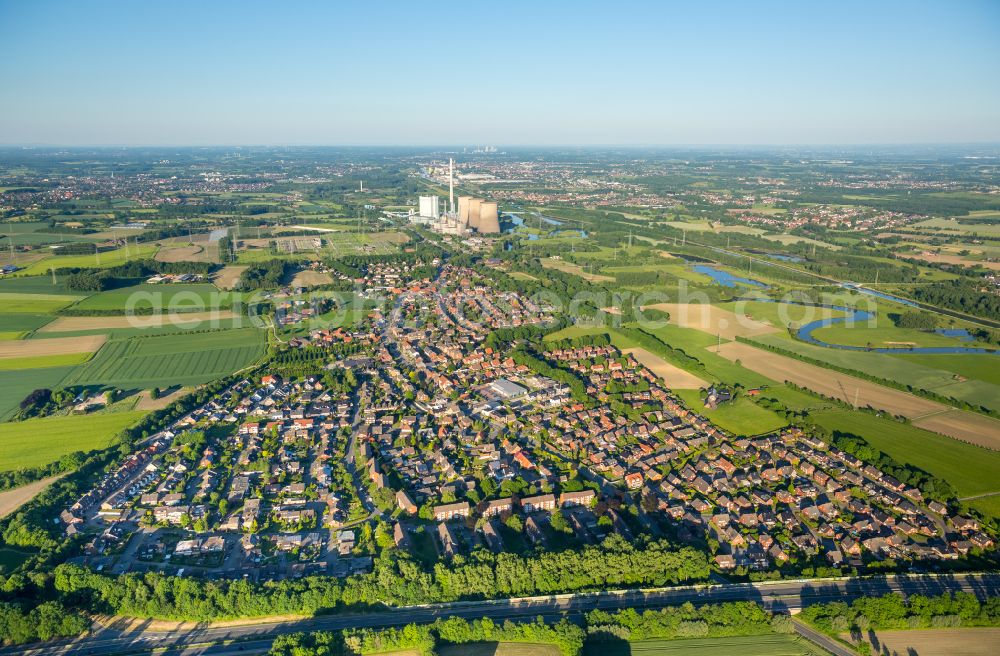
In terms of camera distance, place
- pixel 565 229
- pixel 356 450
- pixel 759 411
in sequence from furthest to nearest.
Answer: pixel 565 229 < pixel 759 411 < pixel 356 450

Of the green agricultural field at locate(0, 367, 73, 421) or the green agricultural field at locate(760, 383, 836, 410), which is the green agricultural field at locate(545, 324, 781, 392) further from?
the green agricultural field at locate(0, 367, 73, 421)

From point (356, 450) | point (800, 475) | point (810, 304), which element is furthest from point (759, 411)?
point (810, 304)

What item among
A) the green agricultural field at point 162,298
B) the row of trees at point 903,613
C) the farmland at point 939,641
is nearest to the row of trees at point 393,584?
the row of trees at point 903,613

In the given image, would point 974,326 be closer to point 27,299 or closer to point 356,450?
point 356,450

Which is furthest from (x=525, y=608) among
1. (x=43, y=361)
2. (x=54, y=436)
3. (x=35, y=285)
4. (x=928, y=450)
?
(x=35, y=285)

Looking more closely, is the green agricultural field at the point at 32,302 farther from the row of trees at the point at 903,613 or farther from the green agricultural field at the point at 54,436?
the row of trees at the point at 903,613

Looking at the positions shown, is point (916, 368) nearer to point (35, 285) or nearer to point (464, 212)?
point (464, 212)

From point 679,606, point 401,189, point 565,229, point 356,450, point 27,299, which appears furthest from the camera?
point 401,189
